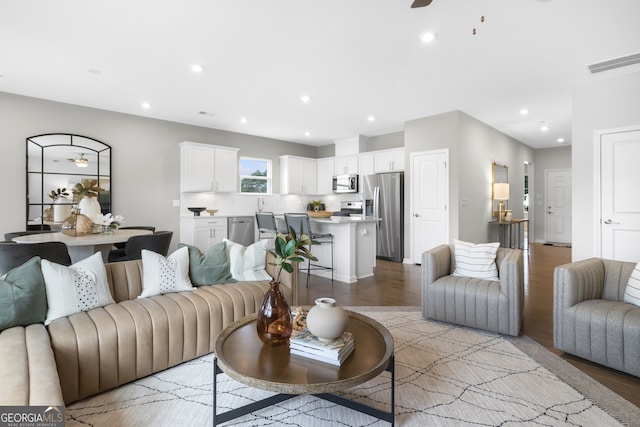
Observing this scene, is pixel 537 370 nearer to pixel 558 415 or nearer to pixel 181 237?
pixel 558 415

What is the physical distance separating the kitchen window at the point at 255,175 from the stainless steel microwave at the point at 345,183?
1582 mm

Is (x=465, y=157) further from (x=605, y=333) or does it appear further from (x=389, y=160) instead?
(x=605, y=333)

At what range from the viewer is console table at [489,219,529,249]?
264 inches

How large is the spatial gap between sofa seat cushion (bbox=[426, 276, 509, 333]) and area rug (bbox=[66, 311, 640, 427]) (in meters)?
0.41

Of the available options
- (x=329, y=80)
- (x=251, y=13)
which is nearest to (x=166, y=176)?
(x=329, y=80)

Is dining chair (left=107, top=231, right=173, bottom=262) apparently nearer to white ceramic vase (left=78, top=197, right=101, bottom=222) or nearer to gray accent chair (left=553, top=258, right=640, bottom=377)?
white ceramic vase (left=78, top=197, right=101, bottom=222)

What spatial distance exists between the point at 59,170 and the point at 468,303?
5.78 metres

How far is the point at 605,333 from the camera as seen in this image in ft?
7.10

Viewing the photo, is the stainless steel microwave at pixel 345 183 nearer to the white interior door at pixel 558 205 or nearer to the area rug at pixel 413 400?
the area rug at pixel 413 400

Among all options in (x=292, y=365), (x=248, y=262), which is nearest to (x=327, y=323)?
(x=292, y=365)

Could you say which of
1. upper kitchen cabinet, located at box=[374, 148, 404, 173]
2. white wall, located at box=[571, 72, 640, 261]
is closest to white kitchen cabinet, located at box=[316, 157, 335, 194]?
upper kitchen cabinet, located at box=[374, 148, 404, 173]

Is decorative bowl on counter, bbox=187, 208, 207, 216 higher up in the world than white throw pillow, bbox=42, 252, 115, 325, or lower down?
higher up

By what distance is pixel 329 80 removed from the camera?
13.7ft

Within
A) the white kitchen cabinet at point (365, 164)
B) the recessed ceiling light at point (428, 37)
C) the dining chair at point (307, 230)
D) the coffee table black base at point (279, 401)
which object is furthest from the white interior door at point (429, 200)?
the coffee table black base at point (279, 401)
